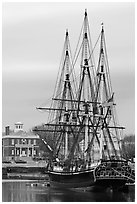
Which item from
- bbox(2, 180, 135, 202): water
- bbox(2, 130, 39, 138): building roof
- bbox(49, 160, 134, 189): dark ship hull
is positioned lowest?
bbox(2, 180, 135, 202): water

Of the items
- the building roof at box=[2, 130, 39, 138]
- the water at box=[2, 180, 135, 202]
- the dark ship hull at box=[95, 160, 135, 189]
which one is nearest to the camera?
the water at box=[2, 180, 135, 202]

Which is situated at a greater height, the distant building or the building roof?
the building roof

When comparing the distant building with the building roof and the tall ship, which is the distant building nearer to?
the building roof

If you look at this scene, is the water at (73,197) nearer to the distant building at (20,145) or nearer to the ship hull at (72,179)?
the ship hull at (72,179)

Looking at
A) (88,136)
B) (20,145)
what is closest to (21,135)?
(20,145)

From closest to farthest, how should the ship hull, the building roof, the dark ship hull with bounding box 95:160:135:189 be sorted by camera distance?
the dark ship hull with bounding box 95:160:135:189, the ship hull, the building roof

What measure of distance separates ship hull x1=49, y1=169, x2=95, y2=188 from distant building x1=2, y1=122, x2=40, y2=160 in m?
79.9

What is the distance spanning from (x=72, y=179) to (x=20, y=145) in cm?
9158

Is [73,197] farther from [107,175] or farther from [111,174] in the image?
[111,174]

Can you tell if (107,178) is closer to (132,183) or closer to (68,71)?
(132,183)

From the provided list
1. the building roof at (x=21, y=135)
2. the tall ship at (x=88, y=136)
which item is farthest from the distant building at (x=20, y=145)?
the tall ship at (x=88, y=136)

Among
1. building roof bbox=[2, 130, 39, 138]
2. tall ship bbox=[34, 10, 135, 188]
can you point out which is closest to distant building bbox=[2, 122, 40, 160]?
building roof bbox=[2, 130, 39, 138]

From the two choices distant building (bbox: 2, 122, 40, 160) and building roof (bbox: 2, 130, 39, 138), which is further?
building roof (bbox: 2, 130, 39, 138)

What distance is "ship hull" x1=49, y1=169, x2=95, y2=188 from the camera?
207ft
